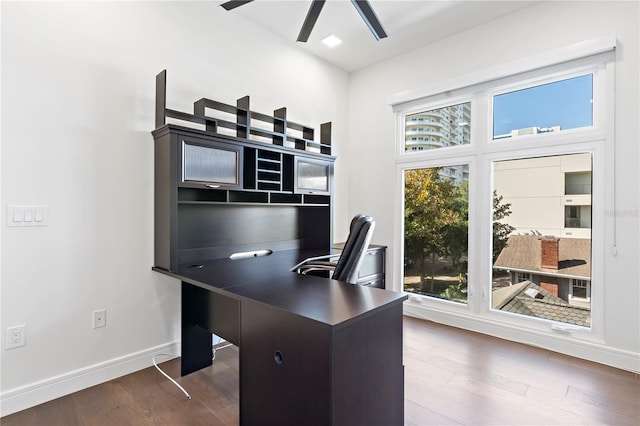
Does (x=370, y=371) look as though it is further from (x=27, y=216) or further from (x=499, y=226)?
(x=499, y=226)

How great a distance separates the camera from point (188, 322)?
225cm

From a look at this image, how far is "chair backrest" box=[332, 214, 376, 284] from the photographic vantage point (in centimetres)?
180

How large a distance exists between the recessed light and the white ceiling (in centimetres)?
5

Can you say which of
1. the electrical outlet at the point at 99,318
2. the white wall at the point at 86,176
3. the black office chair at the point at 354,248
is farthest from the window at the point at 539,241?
the electrical outlet at the point at 99,318

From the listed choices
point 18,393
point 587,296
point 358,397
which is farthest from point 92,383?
point 587,296

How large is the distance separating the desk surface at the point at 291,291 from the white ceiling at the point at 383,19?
7.27 feet

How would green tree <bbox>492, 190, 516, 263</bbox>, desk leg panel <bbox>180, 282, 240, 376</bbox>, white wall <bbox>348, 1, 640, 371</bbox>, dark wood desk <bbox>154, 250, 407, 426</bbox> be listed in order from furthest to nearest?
green tree <bbox>492, 190, 516, 263</bbox>
white wall <bbox>348, 1, 640, 371</bbox>
desk leg panel <bbox>180, 282, 240, 376</bbox>
dark wood desk <bbox>154, 250, 407, 426</bbox>

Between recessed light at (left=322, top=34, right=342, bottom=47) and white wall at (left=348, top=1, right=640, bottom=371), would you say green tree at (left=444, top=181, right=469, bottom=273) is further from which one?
recessed light at (left=322, top=34, right=342, bottom=47)

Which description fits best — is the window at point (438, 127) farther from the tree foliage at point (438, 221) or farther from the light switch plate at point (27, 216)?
the light switch plate at point (27, 216)

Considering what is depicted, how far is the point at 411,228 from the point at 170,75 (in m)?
2.77

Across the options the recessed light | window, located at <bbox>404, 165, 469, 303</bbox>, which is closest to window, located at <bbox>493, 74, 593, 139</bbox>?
window, located at <bbox>404, 165, 469, 303</bbox>

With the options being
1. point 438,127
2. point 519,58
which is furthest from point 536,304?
point 519,58

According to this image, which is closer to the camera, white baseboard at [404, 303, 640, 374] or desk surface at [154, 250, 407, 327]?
desk surface at [154, 250, 407, 327]

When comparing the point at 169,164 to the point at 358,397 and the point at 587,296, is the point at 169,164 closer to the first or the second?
the point at 358,397
